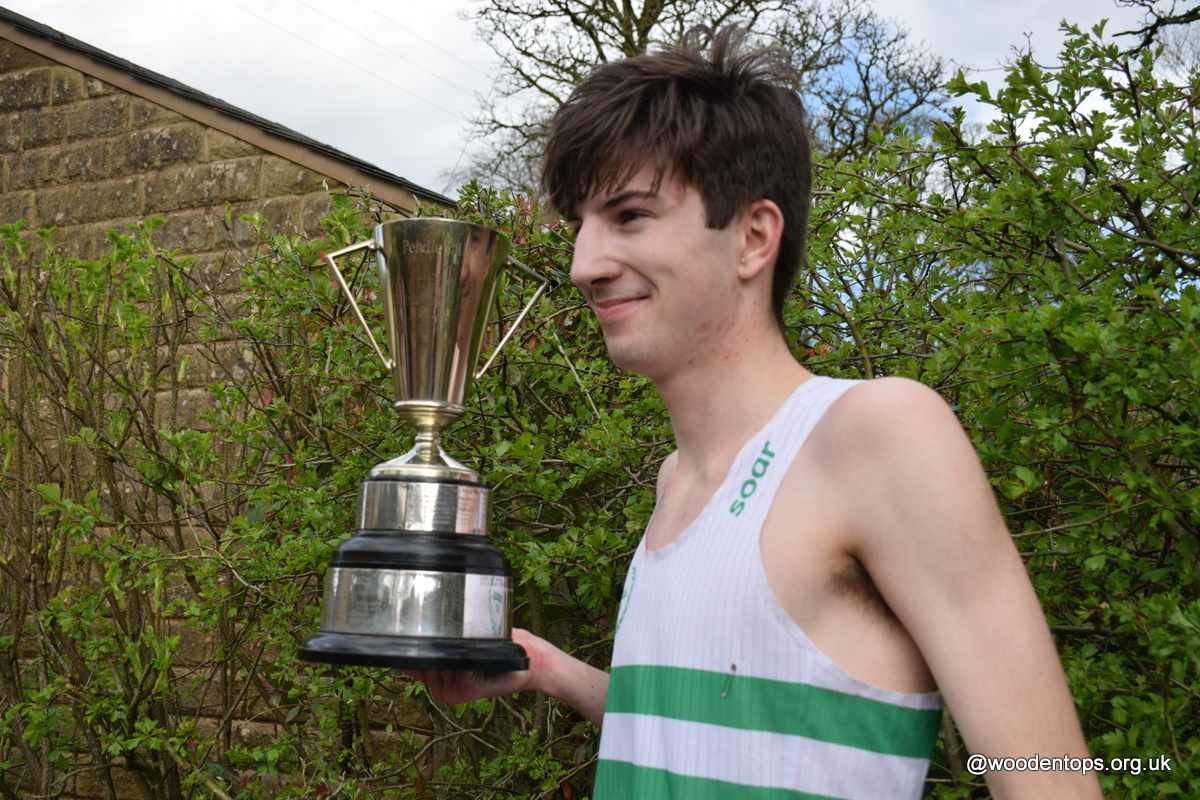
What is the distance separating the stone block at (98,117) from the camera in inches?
241

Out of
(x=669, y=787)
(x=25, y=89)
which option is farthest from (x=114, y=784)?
(x=669, y=787)

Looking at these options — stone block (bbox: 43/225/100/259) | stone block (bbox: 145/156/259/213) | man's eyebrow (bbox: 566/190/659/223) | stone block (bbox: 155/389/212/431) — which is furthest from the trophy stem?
stone block (bbox: 43/225/100/259)

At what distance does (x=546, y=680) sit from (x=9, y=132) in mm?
6202

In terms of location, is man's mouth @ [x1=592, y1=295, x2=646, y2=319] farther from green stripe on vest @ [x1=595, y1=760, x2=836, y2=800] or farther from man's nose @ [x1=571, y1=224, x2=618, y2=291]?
green stripe on vest @ [x1=595, y1=760, x2=836, y2=800]

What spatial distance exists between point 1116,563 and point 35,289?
4122mm

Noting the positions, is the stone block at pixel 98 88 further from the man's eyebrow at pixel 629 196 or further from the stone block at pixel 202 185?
the man's eyebrow at pixel 629 196

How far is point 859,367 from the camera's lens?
119 inches

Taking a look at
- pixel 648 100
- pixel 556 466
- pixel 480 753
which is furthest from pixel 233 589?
pixel 648 100

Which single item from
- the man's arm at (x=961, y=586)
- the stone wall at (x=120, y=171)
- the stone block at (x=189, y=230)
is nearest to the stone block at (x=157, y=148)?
the stone wall at (x=120, y=171)

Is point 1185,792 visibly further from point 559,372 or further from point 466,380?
point 559,372

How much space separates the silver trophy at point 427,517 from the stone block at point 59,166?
16.3 feet

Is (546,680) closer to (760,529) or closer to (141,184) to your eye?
(760,529)

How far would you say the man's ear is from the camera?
1.66 meters

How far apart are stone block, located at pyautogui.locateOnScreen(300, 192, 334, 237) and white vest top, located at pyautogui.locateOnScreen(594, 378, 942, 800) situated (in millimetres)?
3975
